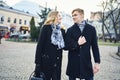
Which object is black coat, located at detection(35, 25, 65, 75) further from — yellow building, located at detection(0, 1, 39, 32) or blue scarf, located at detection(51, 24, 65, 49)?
yellow building, located at detection(0, 1, 39, 32)

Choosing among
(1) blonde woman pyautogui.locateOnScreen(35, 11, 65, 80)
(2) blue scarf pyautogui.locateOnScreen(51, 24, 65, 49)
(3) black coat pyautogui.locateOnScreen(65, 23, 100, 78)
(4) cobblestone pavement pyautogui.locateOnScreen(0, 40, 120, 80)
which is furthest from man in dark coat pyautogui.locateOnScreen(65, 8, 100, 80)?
(4) cobblestone pavement pyautogui.locateOnScreen(0, 40, 120, 80)

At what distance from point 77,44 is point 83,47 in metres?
0.13

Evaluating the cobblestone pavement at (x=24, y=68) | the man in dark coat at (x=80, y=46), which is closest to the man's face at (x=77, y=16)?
the man in dark coat at (x=80, y=46)

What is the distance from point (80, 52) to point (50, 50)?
22.6 inches

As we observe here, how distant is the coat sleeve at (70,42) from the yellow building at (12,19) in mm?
68195

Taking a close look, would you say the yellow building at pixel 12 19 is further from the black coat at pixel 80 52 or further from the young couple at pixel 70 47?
the black coat at pixel 80 52

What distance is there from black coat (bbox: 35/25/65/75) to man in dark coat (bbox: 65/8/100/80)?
0.28 m

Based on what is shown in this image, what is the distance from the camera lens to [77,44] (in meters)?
5.09

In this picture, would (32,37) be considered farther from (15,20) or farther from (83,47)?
(83,47)

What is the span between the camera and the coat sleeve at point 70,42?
5.08 m

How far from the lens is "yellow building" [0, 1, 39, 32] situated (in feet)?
243

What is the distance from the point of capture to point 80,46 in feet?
16.8

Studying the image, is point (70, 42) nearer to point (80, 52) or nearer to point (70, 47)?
point (70, 47)

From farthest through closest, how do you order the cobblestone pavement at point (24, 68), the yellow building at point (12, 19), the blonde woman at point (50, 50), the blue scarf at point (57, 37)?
the yellow building at point (12, 19), the cobblestone pavement at point (24, 68), the blonde woman at point (50, 50), the blue scarf at point (57, 37)
